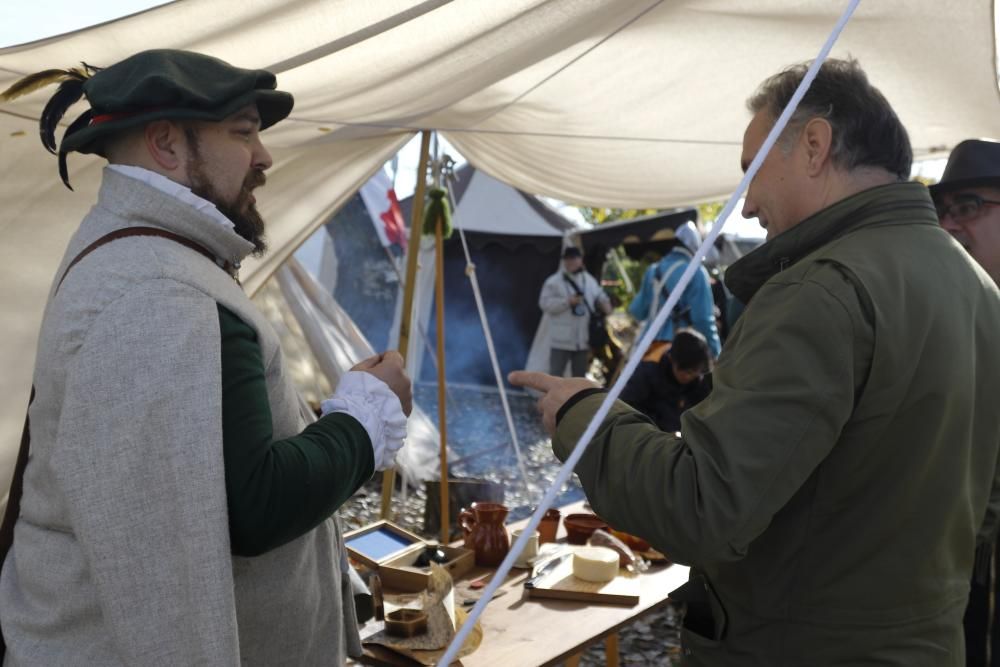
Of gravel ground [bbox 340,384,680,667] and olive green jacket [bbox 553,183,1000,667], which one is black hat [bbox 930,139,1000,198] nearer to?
olive green jacket [bbox 553,183,1000,667]

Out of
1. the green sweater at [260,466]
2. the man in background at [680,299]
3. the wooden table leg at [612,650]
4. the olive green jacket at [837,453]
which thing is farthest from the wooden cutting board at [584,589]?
the man in background at [680,299]

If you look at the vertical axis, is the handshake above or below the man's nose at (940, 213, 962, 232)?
below

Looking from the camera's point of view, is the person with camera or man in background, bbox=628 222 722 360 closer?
man in background, bbox=628 222 722 360

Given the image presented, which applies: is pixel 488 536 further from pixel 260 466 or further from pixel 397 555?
pixel 260 466

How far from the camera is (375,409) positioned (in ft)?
4.77

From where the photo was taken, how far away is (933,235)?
1376 mm

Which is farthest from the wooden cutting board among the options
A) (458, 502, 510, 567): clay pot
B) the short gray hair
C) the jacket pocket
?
the short gray hair

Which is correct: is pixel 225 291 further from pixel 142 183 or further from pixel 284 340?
pixel 284 340

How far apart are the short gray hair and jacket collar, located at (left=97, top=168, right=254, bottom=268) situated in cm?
101

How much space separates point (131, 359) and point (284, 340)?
513 centimetres

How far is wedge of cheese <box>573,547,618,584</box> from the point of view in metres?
2.34

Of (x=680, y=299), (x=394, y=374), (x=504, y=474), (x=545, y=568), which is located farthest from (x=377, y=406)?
(x=680, y=299)

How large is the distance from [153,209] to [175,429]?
393 millimetres

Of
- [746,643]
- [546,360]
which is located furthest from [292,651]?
[546,360]
